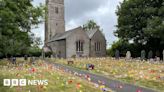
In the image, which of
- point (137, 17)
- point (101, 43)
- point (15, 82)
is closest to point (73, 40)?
point (101, 43)

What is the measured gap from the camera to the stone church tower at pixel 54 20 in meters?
79.7

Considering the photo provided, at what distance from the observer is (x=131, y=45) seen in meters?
54.8

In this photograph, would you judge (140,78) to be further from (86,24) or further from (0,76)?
(86,24)

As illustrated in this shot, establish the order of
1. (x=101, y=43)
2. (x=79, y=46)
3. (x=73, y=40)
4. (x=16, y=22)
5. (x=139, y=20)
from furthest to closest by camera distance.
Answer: (x=101, y=43)
(x=79, y=46)
(x=73, y=40)
(x=139, y=20)
(x=16, y=22)

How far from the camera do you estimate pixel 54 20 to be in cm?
8019

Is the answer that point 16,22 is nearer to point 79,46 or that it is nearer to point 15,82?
point 15,82

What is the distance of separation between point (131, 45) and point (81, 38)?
16.5 meters

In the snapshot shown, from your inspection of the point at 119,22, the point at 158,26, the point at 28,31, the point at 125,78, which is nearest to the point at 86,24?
the point at 119,22

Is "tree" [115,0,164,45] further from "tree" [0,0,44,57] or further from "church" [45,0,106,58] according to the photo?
"tree" [0,0,44,57]

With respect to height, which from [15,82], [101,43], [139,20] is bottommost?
[15,82]

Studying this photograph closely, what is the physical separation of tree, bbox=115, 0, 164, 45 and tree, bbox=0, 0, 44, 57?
22.5 m

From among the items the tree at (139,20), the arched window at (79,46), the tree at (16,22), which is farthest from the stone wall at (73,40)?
the tree at (16,22)

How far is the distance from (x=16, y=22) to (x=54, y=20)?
55.1 m

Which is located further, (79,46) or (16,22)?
(79,46)
